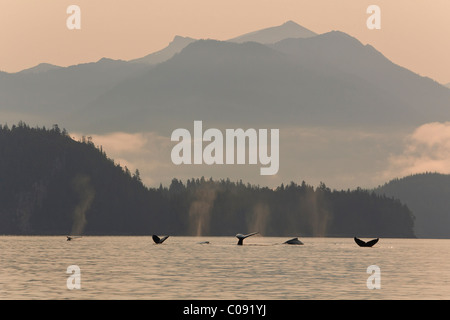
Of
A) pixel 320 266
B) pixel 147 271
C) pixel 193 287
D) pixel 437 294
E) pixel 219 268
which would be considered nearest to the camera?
pixel 437 294

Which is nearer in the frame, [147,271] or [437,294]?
[437,294]

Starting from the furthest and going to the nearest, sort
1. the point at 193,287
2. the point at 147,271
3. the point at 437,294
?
the point at 147,271
the point at 193,287
the point at 437,294

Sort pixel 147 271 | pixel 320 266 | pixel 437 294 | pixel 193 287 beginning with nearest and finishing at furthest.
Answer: pixel 437 294, pixel 193 287, pixel 147 271, pixel 320 266

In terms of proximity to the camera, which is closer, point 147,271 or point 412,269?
point 147,271

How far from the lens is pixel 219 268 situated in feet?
358

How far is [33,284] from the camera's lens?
7969cm

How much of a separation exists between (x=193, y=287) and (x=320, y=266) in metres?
41.3

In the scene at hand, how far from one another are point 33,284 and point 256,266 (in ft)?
136
